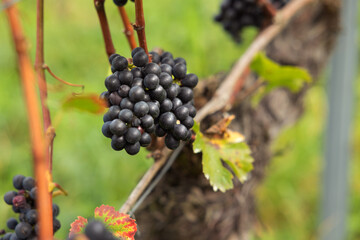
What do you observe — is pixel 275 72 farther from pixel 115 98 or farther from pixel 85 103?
pixel 85 103

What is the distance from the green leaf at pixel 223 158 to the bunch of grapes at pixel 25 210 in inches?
11.7

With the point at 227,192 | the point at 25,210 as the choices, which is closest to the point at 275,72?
the point at 227,192

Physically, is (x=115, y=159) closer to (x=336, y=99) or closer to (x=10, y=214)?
(x=10, y=214)

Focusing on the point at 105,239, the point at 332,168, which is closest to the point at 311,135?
the point at 332,168

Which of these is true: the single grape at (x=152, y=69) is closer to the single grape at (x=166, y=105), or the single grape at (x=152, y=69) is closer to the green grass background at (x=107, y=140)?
the single grape at (x=166, y=105)

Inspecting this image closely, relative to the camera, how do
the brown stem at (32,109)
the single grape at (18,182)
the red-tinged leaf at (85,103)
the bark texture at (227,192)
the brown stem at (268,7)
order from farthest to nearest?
the brown stem at (268,7) → the bark texture at (227,192) → the single grape at (18,182) → the red-tinged leaf at (85,103) → the brown stem at (32,109)

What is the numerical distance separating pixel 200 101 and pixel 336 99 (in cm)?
127

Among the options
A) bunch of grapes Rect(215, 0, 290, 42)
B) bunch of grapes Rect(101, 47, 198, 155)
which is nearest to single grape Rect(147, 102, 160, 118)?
bunch of grapes Rect(101, 47, 198, 155)

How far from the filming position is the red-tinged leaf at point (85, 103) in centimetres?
47

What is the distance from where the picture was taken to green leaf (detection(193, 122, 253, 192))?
771 millimetres

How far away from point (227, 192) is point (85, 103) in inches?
29.2

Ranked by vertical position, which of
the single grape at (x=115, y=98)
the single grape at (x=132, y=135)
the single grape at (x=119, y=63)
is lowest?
the single grape at (x=132, y=135)

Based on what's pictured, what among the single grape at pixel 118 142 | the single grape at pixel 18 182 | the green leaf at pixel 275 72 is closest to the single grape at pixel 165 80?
the single grape at pixel 118 142

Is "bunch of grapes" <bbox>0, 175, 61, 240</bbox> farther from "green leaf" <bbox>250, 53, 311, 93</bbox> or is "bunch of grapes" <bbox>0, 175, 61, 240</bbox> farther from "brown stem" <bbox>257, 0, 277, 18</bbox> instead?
"brown stem" <bbox>257, 0, 277, 18</bbox>
